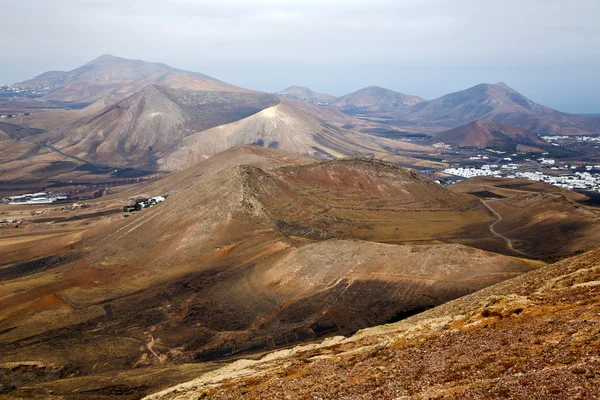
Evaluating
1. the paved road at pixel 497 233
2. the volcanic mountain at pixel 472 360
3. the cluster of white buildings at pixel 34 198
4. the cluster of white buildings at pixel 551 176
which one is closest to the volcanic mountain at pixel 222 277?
the paved road at pixel 497 233

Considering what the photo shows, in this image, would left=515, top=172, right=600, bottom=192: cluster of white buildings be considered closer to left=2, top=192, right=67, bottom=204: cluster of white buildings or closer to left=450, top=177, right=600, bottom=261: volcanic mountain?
left=450, top=177, right=600, bottom=261: volcanic mountain

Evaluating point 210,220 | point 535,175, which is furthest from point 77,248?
point 535,175

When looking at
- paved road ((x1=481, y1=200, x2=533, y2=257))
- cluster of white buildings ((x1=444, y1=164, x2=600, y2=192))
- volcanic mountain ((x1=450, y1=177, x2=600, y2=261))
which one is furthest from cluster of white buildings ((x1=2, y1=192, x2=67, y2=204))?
cluster of white buildings ((x1=444, y1=164, x2=600, y2=192))

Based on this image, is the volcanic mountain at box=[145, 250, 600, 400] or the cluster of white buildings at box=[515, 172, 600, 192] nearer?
the volcanic mountain at box=[145, 250, 600, 400]

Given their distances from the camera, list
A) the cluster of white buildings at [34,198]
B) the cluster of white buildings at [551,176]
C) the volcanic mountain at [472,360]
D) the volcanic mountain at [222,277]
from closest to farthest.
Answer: the volcanic mountain at [472,360] < the volcanic mountain at [222,277] < the cluster of white buildings at [34,198] < the cluster of white buildings at [551,176]

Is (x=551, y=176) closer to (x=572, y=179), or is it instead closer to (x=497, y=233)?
(x=572, y=179)

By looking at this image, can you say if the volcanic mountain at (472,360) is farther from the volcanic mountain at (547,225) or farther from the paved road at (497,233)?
the volcanic mountain at (547,225)

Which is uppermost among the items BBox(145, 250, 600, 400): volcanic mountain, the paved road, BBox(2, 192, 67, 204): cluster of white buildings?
BBox(145, 250, 600, 400): volcanic mountain

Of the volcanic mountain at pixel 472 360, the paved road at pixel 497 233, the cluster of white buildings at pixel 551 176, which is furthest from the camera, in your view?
the cluster of white buildings at pixel 551 176

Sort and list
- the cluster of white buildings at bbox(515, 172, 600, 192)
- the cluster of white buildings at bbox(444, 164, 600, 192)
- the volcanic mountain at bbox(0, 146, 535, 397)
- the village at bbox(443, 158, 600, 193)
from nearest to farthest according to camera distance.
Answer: the volcanic mountain at bbox(0, 146, 535, 397) → the cluster of white buildings at bbox(515, 172, 600, 192) → the cluster of white buildings at bbox(444, 164, 600, 192) → the village at bbox(443, 158, 600, 193)
